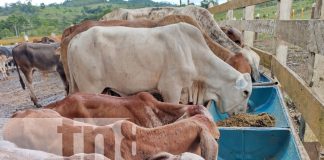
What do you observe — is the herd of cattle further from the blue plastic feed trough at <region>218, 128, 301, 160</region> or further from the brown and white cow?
the brown and white cow

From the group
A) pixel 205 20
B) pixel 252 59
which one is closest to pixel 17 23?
pixel 205 20

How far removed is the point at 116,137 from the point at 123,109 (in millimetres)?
689

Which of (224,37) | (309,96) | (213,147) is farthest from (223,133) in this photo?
(224,37)

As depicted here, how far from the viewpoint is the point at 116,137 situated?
221 centimetres

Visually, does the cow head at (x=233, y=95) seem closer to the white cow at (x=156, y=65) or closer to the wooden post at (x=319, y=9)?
the white cow at (x=156, y=65)

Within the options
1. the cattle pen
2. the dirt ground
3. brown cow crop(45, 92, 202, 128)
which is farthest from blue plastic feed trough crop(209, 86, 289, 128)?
the dirt ground

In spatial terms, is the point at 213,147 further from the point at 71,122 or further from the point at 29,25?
the point at 29,25

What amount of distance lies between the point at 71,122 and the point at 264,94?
316 centimetres

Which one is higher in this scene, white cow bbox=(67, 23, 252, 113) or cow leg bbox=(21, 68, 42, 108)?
white cow bbox=(67, 23, 252, 113)

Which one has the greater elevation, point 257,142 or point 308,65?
point 308,65

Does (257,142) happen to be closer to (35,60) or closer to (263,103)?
(263,103)

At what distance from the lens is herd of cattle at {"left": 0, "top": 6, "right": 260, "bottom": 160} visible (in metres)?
2.23

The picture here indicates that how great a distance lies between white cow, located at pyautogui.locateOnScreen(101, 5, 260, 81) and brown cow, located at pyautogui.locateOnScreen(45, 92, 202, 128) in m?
2.43

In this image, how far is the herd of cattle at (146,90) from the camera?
7.33 ft
